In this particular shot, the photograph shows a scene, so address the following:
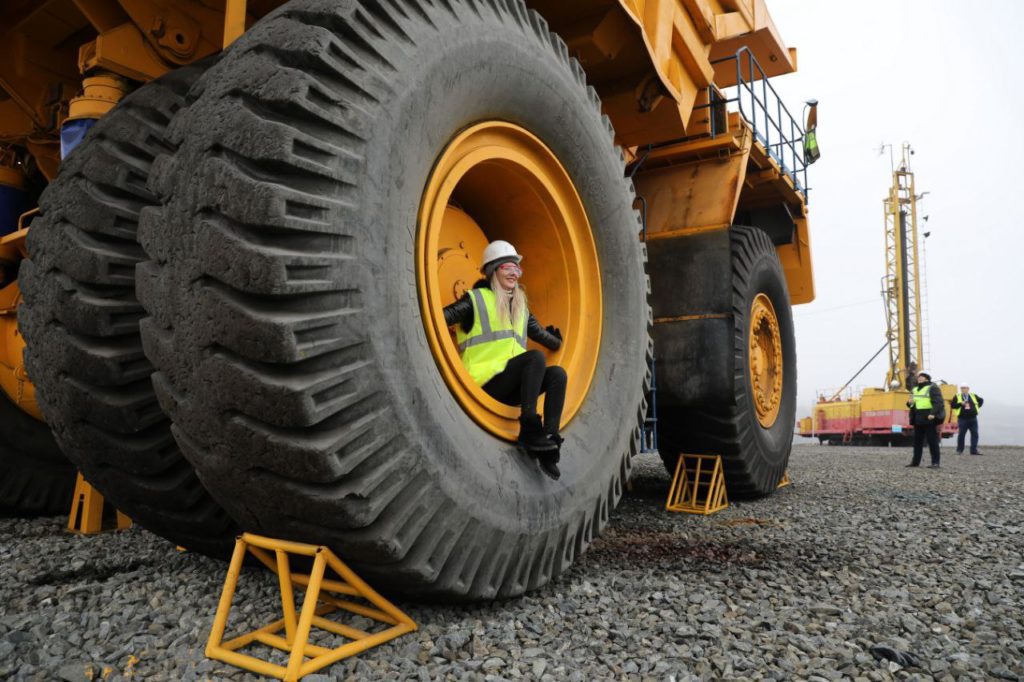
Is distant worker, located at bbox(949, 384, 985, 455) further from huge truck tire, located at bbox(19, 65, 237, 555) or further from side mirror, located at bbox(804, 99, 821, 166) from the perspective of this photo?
huge truck tire, located at bbox(19, 65, 237, 555)

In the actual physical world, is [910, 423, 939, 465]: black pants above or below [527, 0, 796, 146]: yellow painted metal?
below

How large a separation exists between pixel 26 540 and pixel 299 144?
10.6 feet

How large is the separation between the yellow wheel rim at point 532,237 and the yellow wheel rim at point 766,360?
2.74m

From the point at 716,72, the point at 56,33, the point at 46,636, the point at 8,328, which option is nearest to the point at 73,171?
the point at 56,33

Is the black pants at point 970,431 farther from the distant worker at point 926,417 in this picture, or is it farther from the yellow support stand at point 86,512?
the yellow support stand at point 86,512

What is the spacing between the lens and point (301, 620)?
2014mm

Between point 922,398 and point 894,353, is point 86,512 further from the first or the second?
point 894,353

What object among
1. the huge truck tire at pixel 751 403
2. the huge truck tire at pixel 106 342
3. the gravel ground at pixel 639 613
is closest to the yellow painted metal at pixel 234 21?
the huge truck tire at pixel 106 342

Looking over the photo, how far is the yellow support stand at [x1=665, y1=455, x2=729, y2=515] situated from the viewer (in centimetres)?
520

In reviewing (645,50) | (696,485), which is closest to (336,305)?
(645,50)

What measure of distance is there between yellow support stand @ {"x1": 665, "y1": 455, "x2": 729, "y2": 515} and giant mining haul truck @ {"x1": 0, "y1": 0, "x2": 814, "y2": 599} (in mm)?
1805

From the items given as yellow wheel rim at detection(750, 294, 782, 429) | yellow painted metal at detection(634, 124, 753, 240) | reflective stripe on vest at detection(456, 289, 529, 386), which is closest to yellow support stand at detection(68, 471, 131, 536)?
reflective stripe on vest at detection(456, 289, 529, 386)

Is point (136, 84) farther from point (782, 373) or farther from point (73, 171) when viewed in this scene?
point (782, 373)

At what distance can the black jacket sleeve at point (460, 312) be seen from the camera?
9.32 ft
